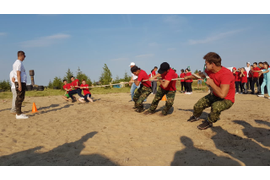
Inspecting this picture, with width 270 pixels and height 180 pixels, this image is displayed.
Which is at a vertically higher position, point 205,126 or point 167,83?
point 167,83

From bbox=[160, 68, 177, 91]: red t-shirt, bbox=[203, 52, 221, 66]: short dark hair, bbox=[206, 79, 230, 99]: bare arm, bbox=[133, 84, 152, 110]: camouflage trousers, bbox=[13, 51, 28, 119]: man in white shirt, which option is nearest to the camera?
bbox=[206, 79, 230, 99]: bare arm

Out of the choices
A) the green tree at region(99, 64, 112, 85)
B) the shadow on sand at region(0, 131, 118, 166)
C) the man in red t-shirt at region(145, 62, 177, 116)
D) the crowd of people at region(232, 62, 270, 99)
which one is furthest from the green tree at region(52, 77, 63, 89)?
the shadow on sand at region(0, 131, 118, 166)

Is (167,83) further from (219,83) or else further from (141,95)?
(219,83)

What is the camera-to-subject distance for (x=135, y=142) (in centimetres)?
426

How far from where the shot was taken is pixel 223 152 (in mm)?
3500

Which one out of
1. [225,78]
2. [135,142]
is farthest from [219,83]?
[135,142]

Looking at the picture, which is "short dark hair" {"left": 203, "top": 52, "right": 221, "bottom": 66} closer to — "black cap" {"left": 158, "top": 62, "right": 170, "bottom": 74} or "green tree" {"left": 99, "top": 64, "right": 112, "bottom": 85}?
"black cap" {"left": 158, "top": 62, "right": 170, "bottom": 74}

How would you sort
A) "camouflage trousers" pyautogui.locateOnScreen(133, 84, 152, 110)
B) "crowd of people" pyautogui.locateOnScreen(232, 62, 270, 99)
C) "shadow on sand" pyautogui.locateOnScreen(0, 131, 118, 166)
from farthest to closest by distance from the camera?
1. "crowd of people" pyautogui.locateOnScreen(232, 62, 270, 99)
2. "camouflage trousers" pyautogui.locateOnScreen(133, 84, 152, 110)
3. "shadow on sand" pyautogui.locateOnScreen(0, 131, 118, 166)

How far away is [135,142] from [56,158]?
1.56 metres

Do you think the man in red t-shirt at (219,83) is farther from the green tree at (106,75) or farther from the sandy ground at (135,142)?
the green tree at (106,75)

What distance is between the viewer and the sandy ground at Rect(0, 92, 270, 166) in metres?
3.30
